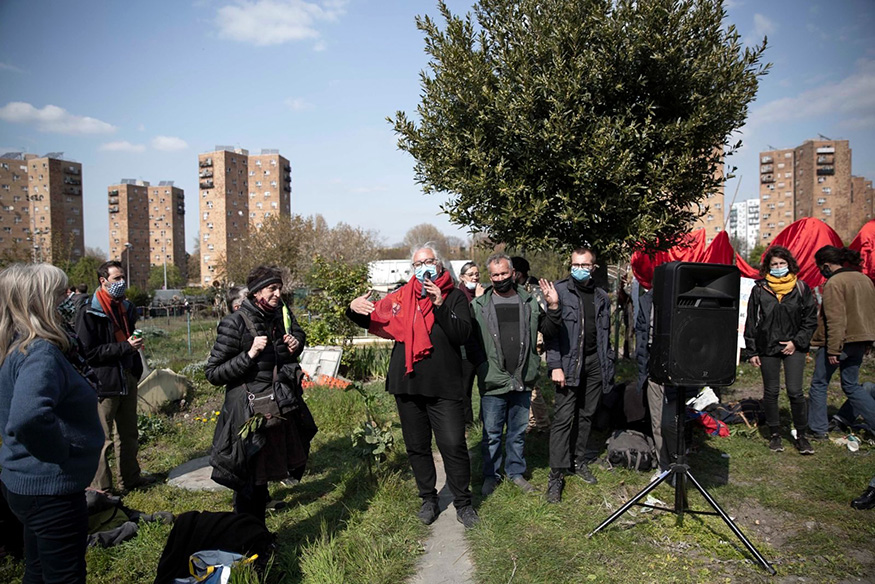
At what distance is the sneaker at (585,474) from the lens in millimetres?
4785

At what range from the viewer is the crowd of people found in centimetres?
236

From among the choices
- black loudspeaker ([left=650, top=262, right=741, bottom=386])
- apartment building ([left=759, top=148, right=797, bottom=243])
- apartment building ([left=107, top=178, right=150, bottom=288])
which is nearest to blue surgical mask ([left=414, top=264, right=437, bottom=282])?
black loudspeaker ([left=650, top=262, right=741, bottom=386])

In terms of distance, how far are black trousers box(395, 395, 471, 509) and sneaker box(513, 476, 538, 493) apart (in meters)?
0.72

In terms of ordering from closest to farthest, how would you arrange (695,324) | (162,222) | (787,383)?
(695,324) < (787,383) < (162,222)

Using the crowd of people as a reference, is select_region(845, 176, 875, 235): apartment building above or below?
above

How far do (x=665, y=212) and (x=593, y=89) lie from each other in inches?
56.5

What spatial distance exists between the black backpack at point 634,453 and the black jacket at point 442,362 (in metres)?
2.02

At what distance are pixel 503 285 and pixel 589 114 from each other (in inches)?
81.5

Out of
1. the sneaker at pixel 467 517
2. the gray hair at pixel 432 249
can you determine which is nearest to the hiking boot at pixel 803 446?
the sneaker at pixel 467 517

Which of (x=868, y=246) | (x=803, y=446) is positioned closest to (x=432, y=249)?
(x=803, y=446)

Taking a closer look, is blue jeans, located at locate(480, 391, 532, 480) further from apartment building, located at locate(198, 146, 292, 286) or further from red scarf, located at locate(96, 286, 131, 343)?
apartment building, located at locate(198, 146, 292, 286)

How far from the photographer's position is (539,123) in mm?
5250

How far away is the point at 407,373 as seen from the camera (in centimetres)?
394

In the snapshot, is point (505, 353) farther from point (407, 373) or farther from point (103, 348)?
point (103, 348)
